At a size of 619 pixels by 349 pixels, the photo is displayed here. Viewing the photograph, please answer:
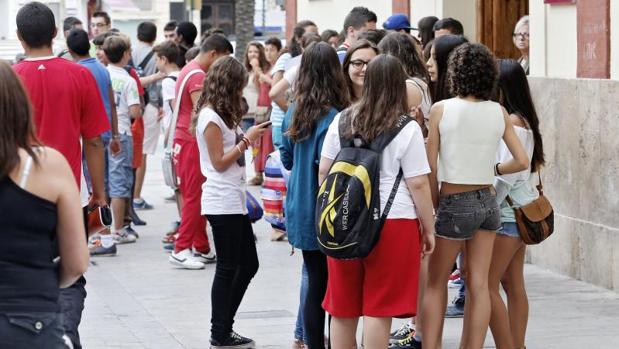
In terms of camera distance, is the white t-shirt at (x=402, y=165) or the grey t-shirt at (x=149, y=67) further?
the grey t-shirt at (x=149, y=67)

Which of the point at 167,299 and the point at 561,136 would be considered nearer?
the point at 167,299

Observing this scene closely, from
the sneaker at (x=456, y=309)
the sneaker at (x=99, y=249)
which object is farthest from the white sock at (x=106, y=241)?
the sneaker at (x=456, y=309)

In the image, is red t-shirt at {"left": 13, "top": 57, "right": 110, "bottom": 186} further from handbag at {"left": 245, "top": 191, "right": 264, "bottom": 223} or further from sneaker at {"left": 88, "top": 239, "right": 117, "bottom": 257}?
sneaker at {"left": 88, "top": 239, "right": 117, "bottom": 257}

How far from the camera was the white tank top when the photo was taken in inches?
273

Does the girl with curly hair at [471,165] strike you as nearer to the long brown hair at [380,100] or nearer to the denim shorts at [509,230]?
the denim shorts at [509,230]

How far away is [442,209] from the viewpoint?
7.04 m

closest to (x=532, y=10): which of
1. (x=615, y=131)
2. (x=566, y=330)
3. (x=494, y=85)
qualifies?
(x=615, y=131)

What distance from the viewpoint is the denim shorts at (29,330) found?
4250 mm

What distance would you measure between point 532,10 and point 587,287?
2.69 metres

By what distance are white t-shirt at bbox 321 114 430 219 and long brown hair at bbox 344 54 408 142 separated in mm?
85

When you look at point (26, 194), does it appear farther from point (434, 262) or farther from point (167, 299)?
point (167, 299)

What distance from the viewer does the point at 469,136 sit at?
6941 millimetres

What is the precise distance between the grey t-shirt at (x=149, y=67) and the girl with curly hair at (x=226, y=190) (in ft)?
19.6

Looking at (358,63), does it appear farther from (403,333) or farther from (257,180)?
(257,180)
